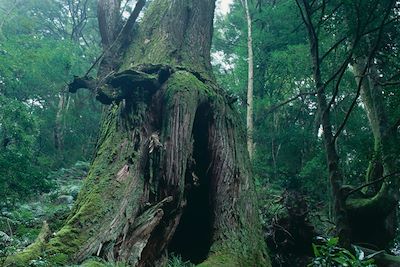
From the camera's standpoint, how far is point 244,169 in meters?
5.72

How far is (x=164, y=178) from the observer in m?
4.61

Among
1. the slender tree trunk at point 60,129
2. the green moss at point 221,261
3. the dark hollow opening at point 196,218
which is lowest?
the green moss at point 221,261

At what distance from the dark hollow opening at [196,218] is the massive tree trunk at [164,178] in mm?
14

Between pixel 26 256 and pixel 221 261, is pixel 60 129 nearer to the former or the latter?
pixel 221 261

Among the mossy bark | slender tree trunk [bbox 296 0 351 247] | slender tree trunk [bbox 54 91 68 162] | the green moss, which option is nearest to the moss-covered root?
the green moss

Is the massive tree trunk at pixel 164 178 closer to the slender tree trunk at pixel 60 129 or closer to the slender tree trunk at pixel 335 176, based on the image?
the slender tree trunk at pixel 335 176

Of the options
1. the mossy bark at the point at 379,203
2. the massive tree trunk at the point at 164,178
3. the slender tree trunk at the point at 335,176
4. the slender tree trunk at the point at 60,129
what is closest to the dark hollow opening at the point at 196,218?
the massive tree trunk at the point at 164,178

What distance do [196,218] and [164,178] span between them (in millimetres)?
1028

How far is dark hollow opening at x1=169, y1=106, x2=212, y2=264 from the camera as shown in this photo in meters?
4.99

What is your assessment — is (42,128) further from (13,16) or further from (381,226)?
(381,226)

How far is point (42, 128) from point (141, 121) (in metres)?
10.9

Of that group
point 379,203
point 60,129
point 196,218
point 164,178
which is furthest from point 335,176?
point 60,129

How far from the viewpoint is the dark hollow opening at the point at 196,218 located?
4988 millimetres

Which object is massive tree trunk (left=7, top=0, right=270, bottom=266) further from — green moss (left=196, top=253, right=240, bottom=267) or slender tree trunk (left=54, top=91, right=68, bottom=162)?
slender tree trunk (left=54, top=91, right=68, bottom=162)
